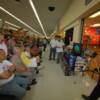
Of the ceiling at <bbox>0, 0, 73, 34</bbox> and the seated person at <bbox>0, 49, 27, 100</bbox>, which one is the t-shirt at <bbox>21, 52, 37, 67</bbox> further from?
the ceiling at <bbox>0, 0, 73, 34</bbox>

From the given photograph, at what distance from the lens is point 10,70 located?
3.63m

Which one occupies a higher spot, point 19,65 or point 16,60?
point 16,60

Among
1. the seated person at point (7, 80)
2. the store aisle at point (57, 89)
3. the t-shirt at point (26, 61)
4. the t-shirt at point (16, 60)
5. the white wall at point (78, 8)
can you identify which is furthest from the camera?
the white wall at point (78, 8)

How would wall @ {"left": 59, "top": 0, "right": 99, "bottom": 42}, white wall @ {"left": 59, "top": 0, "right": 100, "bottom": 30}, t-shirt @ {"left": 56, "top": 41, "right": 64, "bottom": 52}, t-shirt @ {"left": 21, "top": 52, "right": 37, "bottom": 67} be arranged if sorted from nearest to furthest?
t-shirt @ {"left": 21, "top": 52, "right": 37, "bottom": 67} → white wall @ {"left": 59, "top": 0, "right": 100, "bottom": 30} → wall @ {"left": 59, "top": 0, "right": 99, "bottom": 42} → t-shirt @ {"left": 56, "top": 41, "right": 64, "bottom": 52}

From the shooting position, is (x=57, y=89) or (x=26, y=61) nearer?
(x=26, y=61)

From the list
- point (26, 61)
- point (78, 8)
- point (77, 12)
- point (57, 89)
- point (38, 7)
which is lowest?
point (57, 89)

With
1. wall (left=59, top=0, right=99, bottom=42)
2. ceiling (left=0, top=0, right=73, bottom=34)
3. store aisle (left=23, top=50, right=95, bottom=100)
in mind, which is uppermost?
ceiling (left=0, top=0, right=73, bottom=34)

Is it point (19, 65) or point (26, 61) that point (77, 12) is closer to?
point (26, 61)

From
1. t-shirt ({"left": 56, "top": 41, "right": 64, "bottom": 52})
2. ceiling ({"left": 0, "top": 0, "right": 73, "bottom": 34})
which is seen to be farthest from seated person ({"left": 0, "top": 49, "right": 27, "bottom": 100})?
t-shirt ({"left": 56, "top": 41, "right": 64, "bottom": 52})

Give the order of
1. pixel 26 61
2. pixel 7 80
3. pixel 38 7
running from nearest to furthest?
1. pixel 7 80
2. pixel 26 61
3. pixel 38 7

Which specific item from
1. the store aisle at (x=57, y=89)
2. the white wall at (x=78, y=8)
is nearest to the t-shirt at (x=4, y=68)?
the store aisle at (x=57, y=89)

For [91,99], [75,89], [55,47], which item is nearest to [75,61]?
[75,89]

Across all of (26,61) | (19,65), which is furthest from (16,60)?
(26,61)

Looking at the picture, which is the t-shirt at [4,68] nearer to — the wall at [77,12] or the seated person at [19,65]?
the seated person at [19,65]
